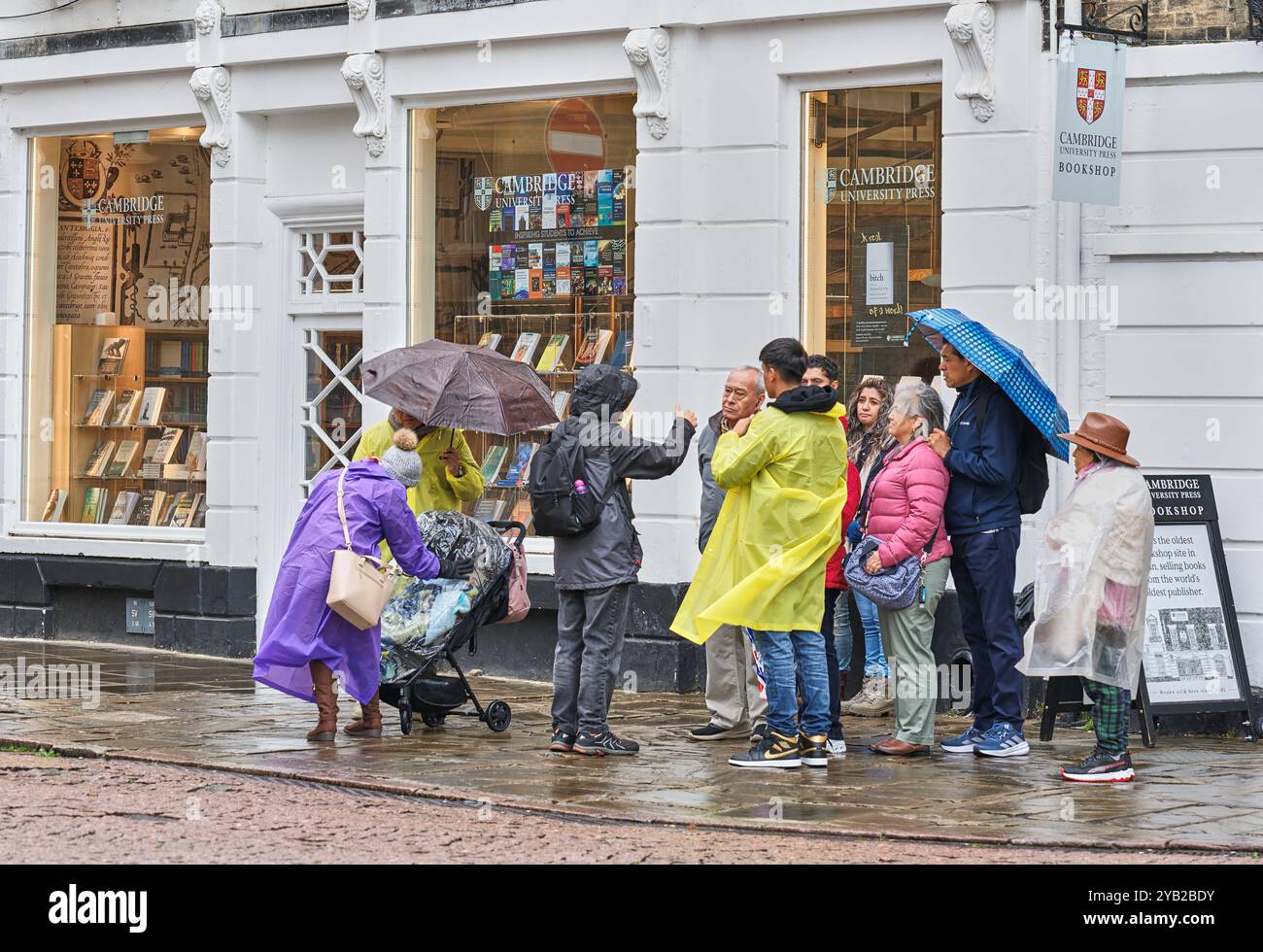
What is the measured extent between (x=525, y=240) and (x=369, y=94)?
143 cm

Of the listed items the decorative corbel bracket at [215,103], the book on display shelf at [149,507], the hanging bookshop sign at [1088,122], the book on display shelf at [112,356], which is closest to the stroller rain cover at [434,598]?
the hanging bookshop sign at [1088,122]

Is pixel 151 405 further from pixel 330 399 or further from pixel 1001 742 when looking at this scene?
pixel 1001 742

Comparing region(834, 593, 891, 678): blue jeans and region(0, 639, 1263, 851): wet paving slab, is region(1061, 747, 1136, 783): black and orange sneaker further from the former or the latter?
region(834, 593, 891, 678): blue jeans

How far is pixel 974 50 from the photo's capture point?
11758 millimetres

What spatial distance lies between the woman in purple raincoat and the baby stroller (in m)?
0.24

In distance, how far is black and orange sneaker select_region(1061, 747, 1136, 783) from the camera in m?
9.27

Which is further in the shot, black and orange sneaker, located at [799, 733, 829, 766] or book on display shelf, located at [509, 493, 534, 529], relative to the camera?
book on display shelf, located at [509, 493, 534, 529]

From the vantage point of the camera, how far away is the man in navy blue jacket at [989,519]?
32.7ft

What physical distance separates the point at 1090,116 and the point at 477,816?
5364mm

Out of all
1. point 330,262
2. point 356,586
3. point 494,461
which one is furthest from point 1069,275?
point 330,262

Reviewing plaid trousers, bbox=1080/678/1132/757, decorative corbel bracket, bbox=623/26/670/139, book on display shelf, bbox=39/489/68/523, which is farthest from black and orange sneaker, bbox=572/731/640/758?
book on display shelf, bbox=39/489/68/523

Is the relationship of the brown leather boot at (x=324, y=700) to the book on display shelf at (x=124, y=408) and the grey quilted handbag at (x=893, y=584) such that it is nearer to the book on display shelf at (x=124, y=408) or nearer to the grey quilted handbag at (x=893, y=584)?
the grey quilted handbag at (x=893, y=584)

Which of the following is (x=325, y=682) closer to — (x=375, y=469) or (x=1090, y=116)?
(x=375, y=469)

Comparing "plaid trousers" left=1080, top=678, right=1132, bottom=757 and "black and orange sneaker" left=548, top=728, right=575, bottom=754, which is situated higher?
"plaid trousers" left=1080, top=678, right=1132, bottom=757
